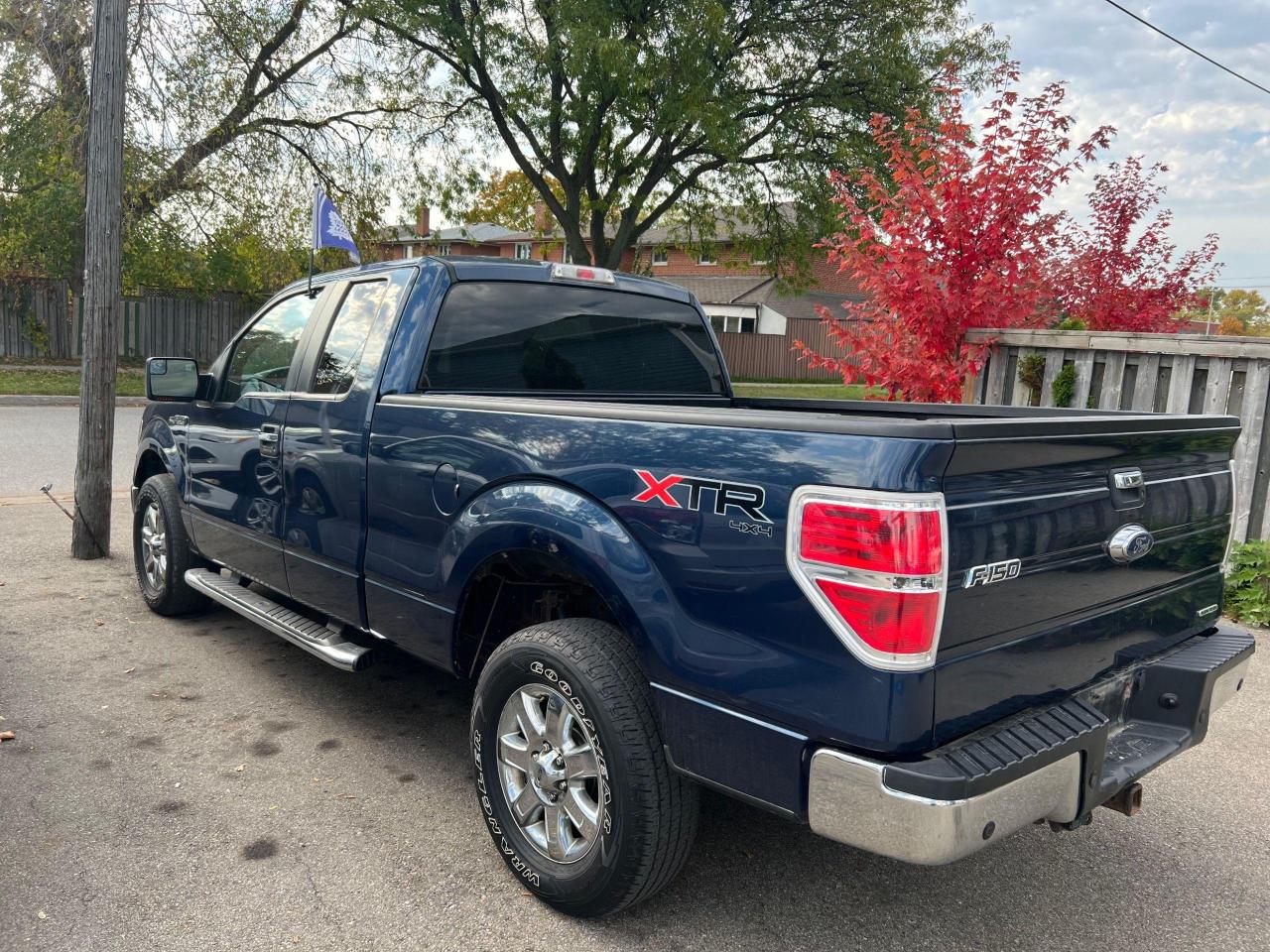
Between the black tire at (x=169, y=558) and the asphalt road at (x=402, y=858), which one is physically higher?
the black tire at (x=169, y=558)

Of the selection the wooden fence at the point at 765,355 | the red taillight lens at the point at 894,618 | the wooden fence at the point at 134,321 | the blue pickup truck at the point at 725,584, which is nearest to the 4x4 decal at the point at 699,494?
the blue pickup truck at the point at 725,584

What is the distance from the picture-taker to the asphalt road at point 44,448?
30.5 ft

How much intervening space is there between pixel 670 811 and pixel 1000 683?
2.99 feet

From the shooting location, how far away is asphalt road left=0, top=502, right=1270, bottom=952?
270cm

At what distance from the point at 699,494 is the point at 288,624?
2.45 metres

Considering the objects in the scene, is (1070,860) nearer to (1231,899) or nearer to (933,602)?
(1231,899)

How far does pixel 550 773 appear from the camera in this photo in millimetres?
2807

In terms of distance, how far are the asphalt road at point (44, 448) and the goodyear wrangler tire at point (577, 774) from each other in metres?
7.71

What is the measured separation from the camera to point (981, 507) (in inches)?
84.4

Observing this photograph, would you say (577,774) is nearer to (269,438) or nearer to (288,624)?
(288,624)

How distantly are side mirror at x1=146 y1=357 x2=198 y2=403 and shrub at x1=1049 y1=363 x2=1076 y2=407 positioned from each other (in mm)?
5732

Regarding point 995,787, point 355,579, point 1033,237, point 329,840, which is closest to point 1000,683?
point 995,787

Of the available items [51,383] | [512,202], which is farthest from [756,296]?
[51,383]

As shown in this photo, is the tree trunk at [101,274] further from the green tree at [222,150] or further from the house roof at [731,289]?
the house roof at [731,289]
